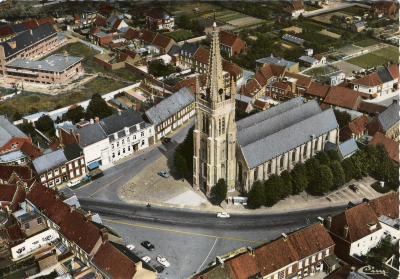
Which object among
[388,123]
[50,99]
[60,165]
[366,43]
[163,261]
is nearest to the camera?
[163,261]

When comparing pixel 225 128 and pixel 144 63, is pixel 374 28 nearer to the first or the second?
pixel 144 63

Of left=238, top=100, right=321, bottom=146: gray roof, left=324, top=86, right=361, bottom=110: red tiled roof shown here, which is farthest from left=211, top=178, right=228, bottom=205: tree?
left=324, top=86, right=361, bottom=110: red tiled roof

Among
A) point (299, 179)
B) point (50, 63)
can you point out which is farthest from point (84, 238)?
point (50, 63)

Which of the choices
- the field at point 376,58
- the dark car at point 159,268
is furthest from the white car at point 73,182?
the field at point 376,58

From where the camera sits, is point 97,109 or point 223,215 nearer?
point 223,215

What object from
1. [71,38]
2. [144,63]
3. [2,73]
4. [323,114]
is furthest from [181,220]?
[71,38]

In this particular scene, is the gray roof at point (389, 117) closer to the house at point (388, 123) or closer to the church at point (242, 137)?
the house at point (388, 123)

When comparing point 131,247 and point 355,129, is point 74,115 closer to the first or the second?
point 131,247
